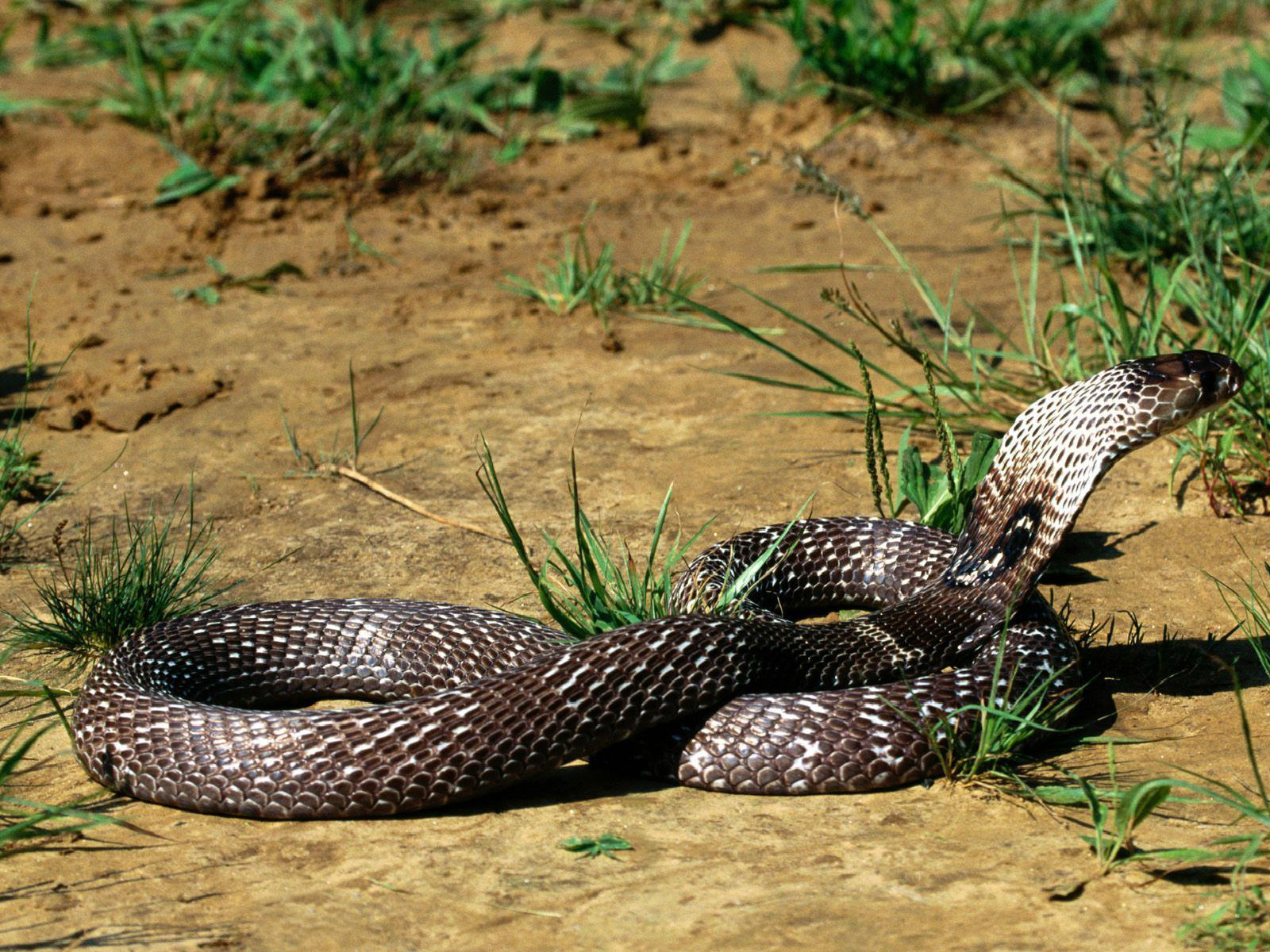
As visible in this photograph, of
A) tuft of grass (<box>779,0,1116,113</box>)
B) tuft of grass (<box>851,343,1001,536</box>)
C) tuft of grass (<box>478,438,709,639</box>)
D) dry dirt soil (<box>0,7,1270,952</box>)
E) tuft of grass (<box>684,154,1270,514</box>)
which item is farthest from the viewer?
tuft of grass (<box>779,0,1116,113</box>)

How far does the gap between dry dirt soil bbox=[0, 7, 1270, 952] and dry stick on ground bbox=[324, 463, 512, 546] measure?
5 centimetres

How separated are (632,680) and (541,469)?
2364 millimetres

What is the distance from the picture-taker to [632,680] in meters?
4.27

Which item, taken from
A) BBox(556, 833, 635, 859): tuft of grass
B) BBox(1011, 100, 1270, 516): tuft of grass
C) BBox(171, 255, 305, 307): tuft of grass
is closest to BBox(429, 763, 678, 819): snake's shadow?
BBox(556, 833, 635, 859): tuft of grass

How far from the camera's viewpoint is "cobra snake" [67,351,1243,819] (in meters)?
4.08

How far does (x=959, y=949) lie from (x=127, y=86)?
9825mm

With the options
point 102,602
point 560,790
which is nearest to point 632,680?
point 560,790

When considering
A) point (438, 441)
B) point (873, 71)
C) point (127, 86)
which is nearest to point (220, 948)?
point (438, 441)

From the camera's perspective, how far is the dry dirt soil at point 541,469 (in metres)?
3.52

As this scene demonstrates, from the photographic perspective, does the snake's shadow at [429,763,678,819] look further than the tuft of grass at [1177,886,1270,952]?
Yes

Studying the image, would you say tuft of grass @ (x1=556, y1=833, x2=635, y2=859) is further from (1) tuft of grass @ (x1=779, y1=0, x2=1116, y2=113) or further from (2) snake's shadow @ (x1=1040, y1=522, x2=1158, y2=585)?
(1) tuft of grass @ (x1=779, y1=0, x2=1116, y2=113)

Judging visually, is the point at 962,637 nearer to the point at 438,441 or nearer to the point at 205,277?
the point at 438,441

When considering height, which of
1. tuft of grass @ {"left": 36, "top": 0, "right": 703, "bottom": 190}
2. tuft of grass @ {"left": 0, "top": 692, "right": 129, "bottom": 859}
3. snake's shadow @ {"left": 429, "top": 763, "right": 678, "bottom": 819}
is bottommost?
snake's shadow @ {"left": 429, "top": 763, "right": 678, "bottom": 819}

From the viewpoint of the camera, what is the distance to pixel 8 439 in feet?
21.2
